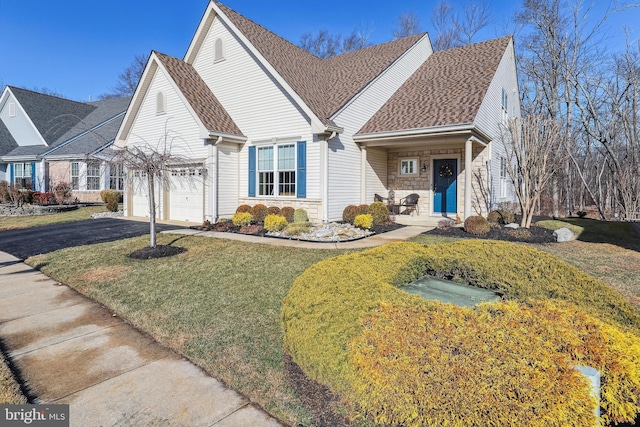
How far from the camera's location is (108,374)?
10.5ft

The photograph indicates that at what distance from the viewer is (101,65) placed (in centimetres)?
2716

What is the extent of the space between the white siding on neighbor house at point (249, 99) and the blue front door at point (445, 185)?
17.9ft

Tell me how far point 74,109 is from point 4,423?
32132 millimetres

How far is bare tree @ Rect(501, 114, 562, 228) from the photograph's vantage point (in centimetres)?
1068

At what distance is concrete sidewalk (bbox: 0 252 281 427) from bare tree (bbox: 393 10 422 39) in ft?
103

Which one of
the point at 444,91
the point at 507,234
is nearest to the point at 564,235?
the point at 507,234

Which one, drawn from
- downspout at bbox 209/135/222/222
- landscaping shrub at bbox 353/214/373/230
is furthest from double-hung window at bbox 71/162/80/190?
landscaping shrub at bbox 353/214/373/230

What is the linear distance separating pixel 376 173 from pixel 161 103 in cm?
935

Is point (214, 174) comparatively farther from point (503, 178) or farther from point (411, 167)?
point (503, 178)

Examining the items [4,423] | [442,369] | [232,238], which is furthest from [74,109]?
[442,369]

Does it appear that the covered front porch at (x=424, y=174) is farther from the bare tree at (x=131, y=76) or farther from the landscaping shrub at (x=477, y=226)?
the bare tree at (x=131, y=76)

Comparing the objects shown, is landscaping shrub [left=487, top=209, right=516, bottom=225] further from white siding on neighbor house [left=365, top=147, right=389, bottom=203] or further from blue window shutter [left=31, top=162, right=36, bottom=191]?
→ blue window shutter [left=31, top=162, right=36, bottom=191]

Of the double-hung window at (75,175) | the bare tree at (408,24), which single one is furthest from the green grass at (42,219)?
the bare tree at (408,24)

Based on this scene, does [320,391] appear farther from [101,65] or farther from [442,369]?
[101,65]
